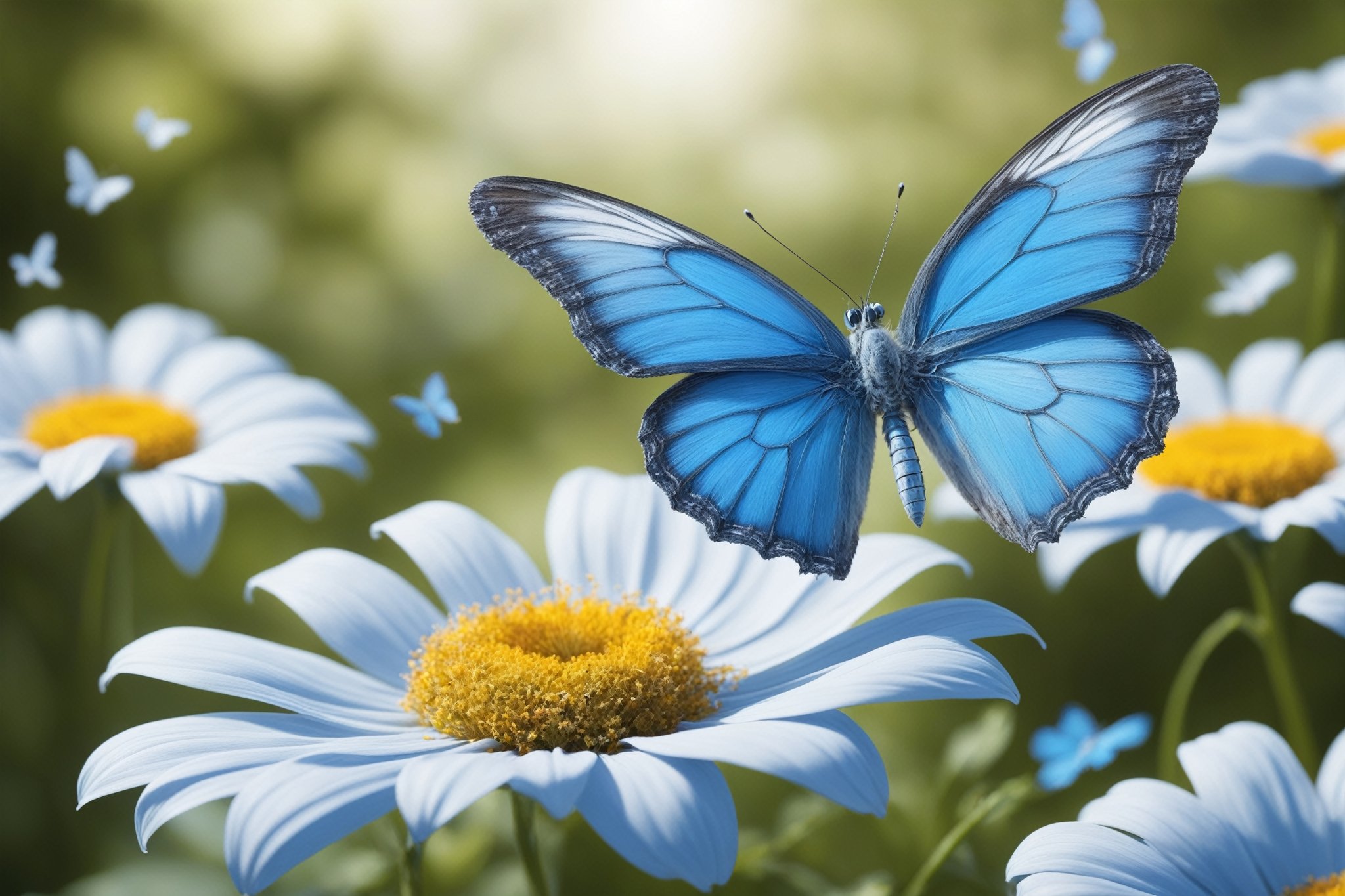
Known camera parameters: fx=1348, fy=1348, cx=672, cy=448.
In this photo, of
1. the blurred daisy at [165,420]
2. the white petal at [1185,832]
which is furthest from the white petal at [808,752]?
the blurred daisy at [165,420]

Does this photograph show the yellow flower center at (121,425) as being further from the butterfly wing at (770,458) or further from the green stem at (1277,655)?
the green stem at (1277,655)

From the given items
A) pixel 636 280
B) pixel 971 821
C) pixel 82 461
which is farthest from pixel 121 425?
pixel 971 821

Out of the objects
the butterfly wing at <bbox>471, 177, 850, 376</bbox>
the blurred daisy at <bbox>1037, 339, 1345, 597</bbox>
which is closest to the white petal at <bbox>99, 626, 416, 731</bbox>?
the butterfly wing at <bbox>471, 177, 850, 376</bbox>

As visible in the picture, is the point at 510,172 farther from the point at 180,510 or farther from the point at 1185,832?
the point at 1185,832

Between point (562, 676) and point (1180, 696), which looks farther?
point (1180, 696)

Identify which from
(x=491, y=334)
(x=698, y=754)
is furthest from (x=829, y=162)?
(x=698, y=754)

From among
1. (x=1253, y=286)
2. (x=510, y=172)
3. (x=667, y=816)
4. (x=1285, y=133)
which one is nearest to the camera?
(x=667, y=816)
